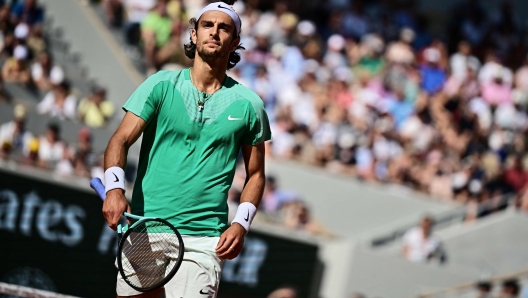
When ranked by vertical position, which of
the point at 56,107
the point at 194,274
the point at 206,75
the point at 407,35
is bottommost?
the point at 194,274

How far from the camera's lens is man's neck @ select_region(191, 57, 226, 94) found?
183 inches

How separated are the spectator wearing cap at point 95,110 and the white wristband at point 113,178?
877 centimetres

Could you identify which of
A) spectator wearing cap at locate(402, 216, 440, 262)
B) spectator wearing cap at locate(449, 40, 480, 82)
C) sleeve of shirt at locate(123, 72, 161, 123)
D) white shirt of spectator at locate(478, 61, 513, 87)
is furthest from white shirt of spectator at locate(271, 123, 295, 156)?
sleeve of shirt at locate(123, 72, 161, 123)

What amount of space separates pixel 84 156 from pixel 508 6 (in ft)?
40.3

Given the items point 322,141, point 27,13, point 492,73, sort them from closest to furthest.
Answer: point 27,13
point 322,141
point 492,73

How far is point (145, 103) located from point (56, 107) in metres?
8.81

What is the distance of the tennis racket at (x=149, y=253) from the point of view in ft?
14.3

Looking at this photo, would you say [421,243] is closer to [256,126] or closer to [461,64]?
Result: [461,64]

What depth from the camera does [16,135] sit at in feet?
39.1

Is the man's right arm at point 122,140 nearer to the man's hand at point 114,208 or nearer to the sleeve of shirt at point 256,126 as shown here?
the man's hand at point 114,208

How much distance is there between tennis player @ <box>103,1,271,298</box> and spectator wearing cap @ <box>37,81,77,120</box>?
28.1ft

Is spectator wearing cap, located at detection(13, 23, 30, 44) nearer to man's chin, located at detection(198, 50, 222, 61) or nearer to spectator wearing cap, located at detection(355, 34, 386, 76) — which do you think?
spectator wearing cap, located at detection(355, 34, 386, 76)

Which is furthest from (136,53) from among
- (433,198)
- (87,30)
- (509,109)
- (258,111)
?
(258,111)

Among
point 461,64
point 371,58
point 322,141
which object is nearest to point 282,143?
point 322,141
